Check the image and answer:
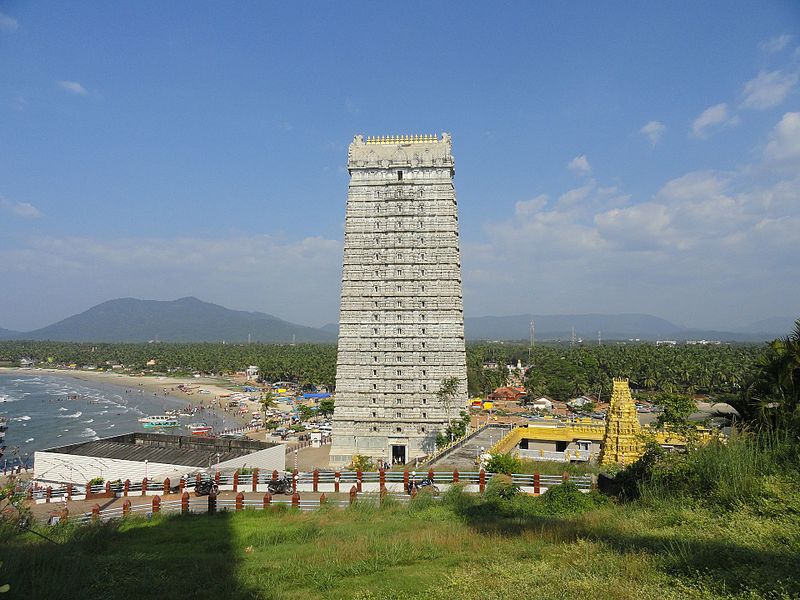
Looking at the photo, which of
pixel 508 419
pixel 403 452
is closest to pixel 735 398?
pixel 403 452

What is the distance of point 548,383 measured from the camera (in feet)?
365

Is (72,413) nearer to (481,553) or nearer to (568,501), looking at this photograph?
(568,501)

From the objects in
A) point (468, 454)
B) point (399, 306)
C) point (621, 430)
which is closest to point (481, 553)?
point (621, 430)

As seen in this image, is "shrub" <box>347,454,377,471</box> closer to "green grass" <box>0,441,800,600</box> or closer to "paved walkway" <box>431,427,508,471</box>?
"paved walkway" <box>431,427,508,471</box>

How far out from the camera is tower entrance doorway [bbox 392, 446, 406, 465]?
141 feet

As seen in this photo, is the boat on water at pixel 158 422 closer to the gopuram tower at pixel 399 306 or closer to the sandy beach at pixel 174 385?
the sandy beach at pixel 174 385

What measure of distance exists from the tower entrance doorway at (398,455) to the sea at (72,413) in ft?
127

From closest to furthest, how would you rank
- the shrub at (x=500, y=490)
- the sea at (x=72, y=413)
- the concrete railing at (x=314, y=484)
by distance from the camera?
1. the shrub at (x=500, y=490)
2. the concrete railing at (x=314, y=484)
3. the sea at (x=72, y=413)

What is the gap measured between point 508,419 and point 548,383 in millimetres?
31041

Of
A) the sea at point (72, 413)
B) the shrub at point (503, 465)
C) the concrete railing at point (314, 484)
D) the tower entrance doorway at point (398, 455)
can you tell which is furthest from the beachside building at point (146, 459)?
the sea at point (72, 413)

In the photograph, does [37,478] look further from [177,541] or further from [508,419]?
[508,419]

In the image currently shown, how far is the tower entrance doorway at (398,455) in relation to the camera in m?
42.9

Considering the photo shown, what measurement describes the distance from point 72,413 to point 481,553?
109 meters

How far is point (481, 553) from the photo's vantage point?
519 inches
